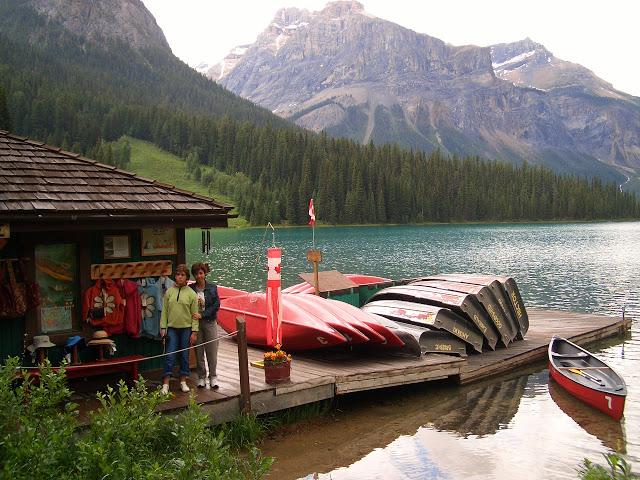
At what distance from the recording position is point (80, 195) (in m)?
11.2

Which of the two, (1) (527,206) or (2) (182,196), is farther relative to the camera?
(1) (527,206)

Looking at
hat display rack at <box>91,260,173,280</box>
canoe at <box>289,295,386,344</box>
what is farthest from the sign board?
hat display rack at <box>91,260,173,280</box>

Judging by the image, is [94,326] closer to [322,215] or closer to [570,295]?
[570,295]

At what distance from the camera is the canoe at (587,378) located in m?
14.6

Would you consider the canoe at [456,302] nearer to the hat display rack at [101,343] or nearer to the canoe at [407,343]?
the canoe at [407,343]

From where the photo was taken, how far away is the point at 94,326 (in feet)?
37.4

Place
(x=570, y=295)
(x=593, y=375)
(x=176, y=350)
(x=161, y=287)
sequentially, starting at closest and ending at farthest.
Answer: (x=176, y=350) < (x=161, y=287) < (x=593, y=375) < (x=570, y=295)

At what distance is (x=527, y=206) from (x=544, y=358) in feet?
521

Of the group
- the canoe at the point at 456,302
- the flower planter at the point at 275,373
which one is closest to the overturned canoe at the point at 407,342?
the canoe at the point at 456,302

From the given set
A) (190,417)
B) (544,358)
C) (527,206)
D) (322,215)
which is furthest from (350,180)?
(190,417)

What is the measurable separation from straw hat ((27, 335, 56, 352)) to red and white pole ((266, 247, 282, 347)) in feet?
13.9

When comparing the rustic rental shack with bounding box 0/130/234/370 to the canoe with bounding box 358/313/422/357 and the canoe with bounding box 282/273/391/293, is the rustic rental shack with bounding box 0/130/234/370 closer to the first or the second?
the canoe with bounding box 358/313/422/357

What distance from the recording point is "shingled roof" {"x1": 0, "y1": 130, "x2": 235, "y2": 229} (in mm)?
10477

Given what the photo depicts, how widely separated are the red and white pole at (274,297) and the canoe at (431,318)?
5.61 m
